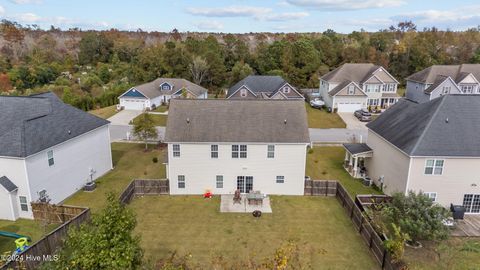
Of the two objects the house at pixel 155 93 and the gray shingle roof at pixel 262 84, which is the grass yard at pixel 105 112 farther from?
the gray shingle roof at pixel 262 84

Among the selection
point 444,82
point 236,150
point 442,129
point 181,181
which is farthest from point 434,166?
point 444,82

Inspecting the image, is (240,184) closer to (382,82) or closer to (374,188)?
(374,188)

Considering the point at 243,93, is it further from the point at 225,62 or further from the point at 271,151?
the point at 225,62

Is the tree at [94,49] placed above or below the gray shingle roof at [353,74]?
above

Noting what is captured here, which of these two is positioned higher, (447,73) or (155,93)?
(447,73)

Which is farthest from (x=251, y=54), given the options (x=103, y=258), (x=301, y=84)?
(x=103, y=258)

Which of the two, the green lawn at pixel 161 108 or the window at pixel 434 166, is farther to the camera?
the green lawn at pixel 161 108

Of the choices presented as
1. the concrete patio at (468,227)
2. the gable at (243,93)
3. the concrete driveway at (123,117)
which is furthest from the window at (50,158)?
the gable at (243,93)
